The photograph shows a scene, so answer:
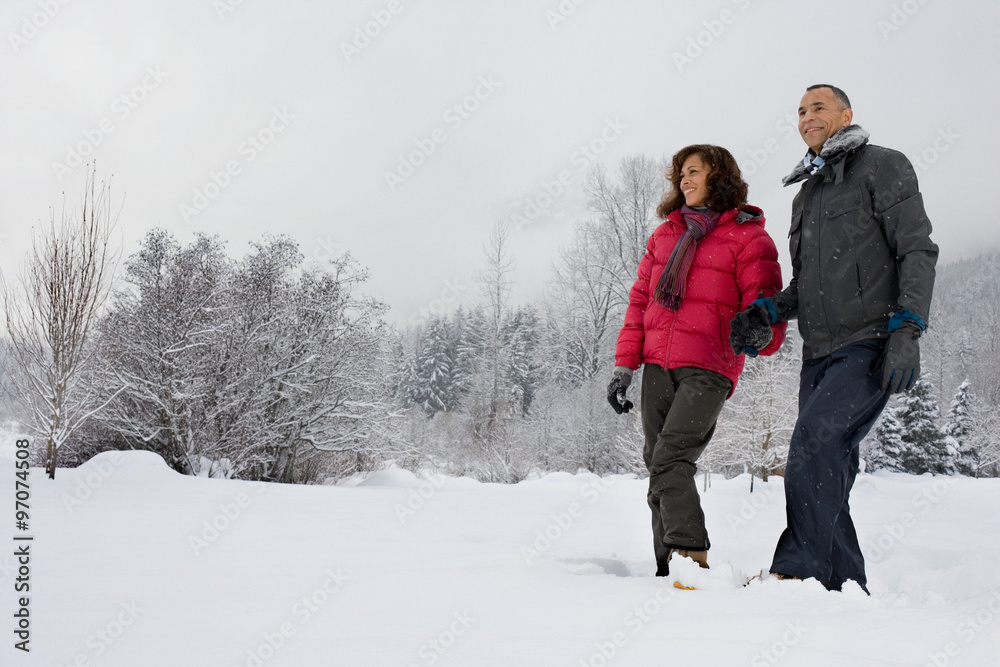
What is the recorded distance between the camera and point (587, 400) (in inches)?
663

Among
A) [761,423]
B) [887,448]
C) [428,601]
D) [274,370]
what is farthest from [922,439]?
[428,601]

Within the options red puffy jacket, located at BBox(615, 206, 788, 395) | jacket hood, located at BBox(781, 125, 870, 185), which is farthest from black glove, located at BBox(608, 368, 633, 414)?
jacket hood, located at BBox(781, 125, 870, 185)

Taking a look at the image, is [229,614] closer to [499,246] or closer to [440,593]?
[440,593]

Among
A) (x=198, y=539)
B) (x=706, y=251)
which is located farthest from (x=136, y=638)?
(x=706, y=251)

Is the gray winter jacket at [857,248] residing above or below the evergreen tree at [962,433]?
above

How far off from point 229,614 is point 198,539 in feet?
3.97

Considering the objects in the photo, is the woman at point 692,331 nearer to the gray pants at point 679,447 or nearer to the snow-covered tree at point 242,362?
the gray pants at point 679,447

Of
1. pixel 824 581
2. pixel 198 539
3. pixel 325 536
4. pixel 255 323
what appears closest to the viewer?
pixel 824 581

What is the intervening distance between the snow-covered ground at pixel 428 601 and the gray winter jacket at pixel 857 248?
0.91 m

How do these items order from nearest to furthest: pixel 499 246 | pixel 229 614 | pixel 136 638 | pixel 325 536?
pixel 136 638 → pixel 229 614 → pixel 325 536 → pixel 499 246

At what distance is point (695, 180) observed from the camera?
246 cm

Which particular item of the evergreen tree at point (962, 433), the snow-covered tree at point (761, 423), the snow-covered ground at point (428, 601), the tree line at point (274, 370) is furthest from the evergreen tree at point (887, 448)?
the snow-covered ground at point (428, 601)

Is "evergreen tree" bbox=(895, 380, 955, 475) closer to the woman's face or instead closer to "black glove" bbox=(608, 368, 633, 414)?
the woman's face

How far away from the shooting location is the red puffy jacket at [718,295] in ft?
7.39
